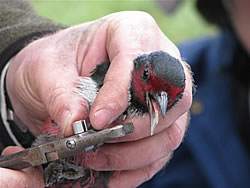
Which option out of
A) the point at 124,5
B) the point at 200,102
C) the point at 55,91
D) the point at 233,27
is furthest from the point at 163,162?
the point at 124,5

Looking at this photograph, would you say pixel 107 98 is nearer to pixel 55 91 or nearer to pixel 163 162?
pixel 55 91

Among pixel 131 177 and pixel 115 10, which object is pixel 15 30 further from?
pixel 115 10

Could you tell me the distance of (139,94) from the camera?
1.89 m

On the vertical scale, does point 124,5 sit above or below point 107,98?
below

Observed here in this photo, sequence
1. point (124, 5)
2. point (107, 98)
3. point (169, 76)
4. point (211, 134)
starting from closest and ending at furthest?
point (107, 98) < point (169, 76) < point (211, 134) < point (124, 5)

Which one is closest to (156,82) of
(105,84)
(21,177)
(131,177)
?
(105,84)

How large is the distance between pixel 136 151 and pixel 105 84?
43 centimetres

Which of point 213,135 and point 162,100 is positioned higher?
point 162,100

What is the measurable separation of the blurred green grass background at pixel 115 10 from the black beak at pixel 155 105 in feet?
12.3

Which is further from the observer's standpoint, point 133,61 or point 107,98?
point 133,61

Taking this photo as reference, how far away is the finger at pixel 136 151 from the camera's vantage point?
1945 millimetres

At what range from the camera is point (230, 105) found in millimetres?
3447

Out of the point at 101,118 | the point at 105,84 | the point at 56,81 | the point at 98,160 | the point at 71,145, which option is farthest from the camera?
the point at 98,160

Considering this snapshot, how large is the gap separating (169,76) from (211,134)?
5.46 ft
